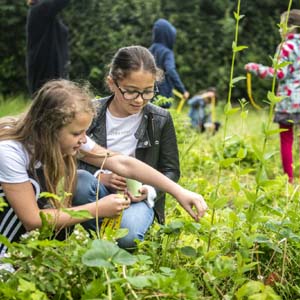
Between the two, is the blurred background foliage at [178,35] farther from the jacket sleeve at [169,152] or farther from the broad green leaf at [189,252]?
the broad green leaf at [189,252]

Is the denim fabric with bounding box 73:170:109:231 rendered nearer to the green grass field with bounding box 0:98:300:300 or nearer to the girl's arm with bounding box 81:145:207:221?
the girl's arm with bounding box 81:145:207:221

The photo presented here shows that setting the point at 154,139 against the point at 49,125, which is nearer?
the point at 49,125

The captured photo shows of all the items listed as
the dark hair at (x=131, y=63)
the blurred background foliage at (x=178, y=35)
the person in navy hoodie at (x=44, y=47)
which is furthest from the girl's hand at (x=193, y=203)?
the blurred background foliage at (x=178, y=35)

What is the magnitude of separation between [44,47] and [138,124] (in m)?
2.77

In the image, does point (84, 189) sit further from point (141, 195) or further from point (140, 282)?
point (140, 282)

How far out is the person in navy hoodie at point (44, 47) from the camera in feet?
17.3

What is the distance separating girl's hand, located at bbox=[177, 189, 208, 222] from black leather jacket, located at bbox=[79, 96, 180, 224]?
58cm

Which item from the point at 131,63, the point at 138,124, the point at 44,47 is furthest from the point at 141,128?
the point at 44,47

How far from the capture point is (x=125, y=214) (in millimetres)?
2676

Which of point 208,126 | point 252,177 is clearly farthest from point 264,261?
point 208,126

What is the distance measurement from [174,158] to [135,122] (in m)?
0.24

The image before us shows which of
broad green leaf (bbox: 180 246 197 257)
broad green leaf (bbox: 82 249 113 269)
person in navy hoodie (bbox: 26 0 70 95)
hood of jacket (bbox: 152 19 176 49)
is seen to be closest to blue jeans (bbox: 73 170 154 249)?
broad green leaf (bbox: 180 246 197 257)

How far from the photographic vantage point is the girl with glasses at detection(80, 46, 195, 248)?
2.78 m

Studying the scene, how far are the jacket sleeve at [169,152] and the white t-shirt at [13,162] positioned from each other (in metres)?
0.79
